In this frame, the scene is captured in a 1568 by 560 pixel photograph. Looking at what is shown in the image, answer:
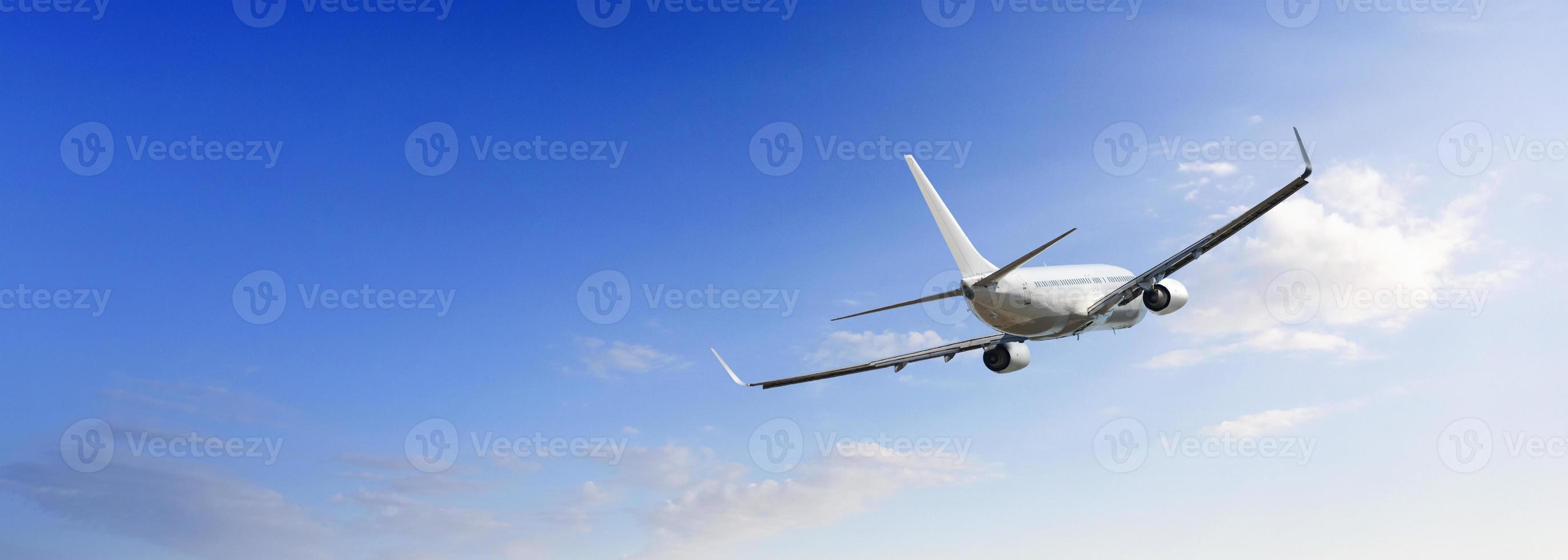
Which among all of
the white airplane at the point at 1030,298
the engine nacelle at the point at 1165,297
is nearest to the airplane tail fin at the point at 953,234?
the white airplane at the point at 1030,298

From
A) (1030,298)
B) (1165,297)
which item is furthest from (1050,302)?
(1165,297)

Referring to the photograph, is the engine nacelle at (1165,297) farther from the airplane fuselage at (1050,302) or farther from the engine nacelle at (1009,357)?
the engine nacelle at (1009,357)

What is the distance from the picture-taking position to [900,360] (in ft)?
150

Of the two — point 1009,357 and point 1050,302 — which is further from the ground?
point 1050,302

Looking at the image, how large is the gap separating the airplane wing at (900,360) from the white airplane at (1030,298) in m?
0.04

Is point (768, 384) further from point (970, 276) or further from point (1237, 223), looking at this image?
point (1237, 223)

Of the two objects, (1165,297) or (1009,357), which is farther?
(1009,357)

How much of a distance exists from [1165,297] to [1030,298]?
20.3 ft

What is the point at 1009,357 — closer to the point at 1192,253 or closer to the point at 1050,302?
the point at 1050,302

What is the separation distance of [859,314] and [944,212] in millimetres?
→ 9754

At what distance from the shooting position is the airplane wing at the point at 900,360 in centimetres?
4509

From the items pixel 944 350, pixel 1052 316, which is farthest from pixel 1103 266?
pixel 944 350

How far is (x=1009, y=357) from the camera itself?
1821 inches

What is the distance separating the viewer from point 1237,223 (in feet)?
122
